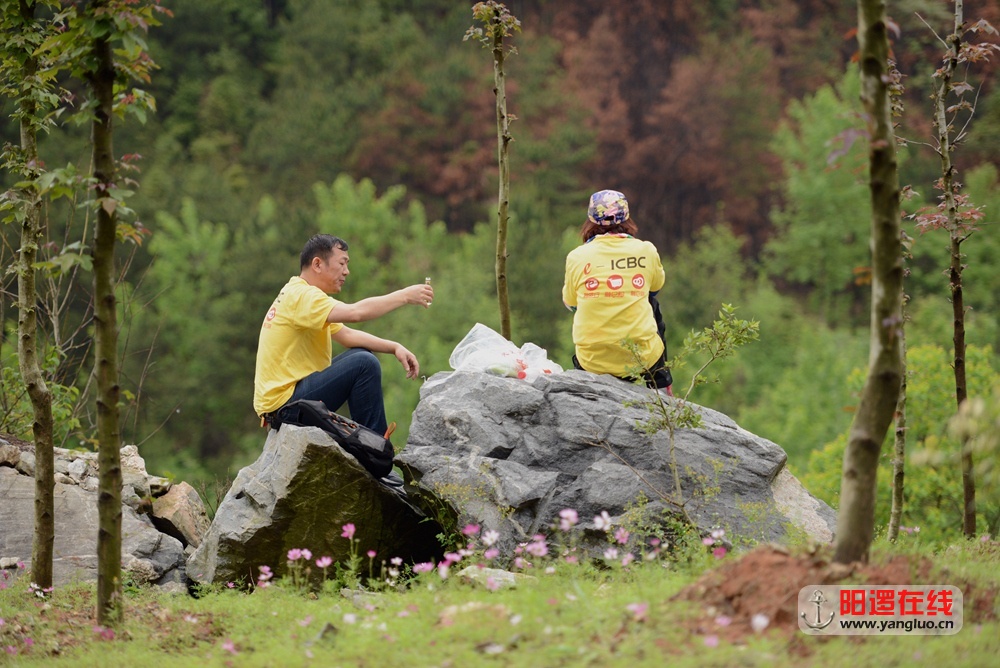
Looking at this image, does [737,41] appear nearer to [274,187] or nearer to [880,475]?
[274,187]

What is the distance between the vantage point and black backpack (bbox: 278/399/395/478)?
20.5ft

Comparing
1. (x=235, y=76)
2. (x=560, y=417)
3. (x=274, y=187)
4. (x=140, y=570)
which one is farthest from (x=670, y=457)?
(x=235, y=76)

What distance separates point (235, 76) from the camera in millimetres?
39812

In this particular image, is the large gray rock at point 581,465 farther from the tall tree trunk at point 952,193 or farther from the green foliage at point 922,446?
the green foliage at point 922,446

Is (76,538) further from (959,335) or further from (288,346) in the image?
(959,335)

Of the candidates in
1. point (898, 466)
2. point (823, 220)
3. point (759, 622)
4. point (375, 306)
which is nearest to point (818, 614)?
point (759, 622)

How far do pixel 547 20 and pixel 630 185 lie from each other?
827 centimetres

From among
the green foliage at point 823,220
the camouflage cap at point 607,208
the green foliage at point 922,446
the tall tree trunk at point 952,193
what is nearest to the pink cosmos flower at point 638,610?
the tall tree trunk at point 952,193

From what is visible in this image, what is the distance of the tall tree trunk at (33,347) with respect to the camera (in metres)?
6.01

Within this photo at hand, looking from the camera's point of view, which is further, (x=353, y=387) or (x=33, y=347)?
(x=353, y=387)

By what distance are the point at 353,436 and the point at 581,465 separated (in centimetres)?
138

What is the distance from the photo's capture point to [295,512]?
20.1ft

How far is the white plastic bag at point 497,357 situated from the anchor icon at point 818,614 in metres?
3.05

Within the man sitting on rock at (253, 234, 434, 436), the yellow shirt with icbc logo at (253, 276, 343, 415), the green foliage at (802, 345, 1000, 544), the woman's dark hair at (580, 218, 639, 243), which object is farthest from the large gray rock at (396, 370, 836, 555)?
the green foliage at (802, 345, 1000, 544)
